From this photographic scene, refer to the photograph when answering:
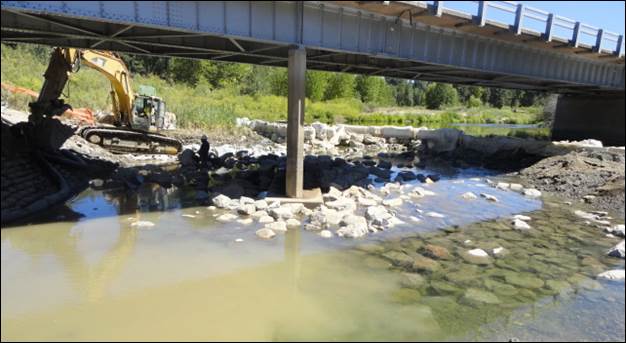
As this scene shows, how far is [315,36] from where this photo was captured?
537 inches

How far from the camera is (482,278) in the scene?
8258mm

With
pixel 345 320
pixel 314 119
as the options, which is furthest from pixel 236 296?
pixel 314 119

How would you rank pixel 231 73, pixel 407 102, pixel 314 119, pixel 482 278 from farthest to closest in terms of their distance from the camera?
pixel 407 102
pixel 231 73
pixel 314 119
pixel 482 278

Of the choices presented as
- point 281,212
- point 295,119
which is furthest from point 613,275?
point 295,119

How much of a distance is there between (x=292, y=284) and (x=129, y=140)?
571 inches

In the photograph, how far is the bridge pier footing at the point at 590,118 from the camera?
29.0 metres

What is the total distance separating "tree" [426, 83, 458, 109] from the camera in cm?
8638

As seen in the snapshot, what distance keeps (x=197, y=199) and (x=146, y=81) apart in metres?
41.3

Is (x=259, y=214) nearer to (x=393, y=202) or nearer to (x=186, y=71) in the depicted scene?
(x=393, y=202)

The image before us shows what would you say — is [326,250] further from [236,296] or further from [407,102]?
[407,102]

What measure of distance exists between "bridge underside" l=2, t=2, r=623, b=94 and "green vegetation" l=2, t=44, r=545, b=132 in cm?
1040

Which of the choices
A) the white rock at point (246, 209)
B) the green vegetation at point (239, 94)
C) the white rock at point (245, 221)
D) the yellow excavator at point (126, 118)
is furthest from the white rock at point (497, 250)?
the green vegetation at point (239, 94)

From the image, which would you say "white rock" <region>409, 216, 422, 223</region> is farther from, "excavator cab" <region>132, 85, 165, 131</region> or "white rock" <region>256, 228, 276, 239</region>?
"excavator cab" <region>132, 85, 165, 131</region>

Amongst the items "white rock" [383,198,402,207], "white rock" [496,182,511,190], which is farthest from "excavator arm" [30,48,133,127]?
"white rock" [496,182,511,190]
